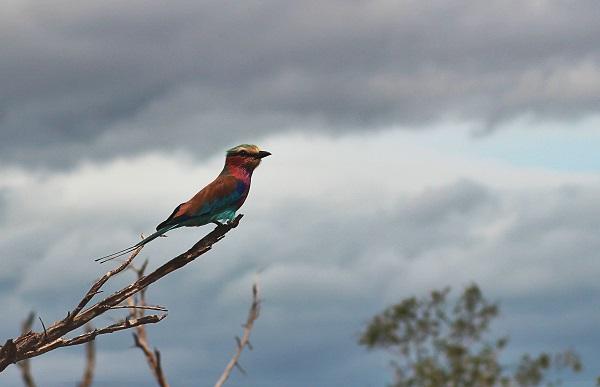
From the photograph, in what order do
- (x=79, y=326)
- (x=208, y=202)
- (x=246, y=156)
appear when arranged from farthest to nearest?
(x=246, y=156), (x=208, y=202), (x=79, y=326)

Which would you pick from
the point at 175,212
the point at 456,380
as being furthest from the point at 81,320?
the point at 456,380

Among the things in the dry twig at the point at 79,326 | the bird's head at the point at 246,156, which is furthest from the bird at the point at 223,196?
the dry twig at the point at 79,326

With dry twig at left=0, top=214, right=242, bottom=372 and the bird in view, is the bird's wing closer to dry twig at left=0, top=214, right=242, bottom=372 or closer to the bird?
the bird

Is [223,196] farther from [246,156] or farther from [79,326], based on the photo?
[79,326]

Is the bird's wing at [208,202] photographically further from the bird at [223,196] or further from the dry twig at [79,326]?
the dry twig at [79,326]

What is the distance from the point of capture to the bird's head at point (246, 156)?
907cm

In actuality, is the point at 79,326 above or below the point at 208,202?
below

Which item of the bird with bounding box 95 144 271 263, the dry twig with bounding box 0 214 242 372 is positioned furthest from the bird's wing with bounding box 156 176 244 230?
the dry twig with bounding box 0 214 242 372

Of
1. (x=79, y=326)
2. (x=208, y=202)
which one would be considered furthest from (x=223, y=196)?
(x=79, y=326)

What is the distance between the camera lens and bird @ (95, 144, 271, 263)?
824 centimetres

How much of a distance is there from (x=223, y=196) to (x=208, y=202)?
24 centimetres

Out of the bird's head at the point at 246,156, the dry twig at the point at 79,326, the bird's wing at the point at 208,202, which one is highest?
the bird's head at the point at 246,156

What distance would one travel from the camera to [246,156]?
9117mm

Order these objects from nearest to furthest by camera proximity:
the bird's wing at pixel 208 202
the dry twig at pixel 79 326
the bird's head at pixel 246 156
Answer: the dry twig at pixel 79 326 < the bird's wing at pixel 208 202 < the bird's head at pixel 246 156
